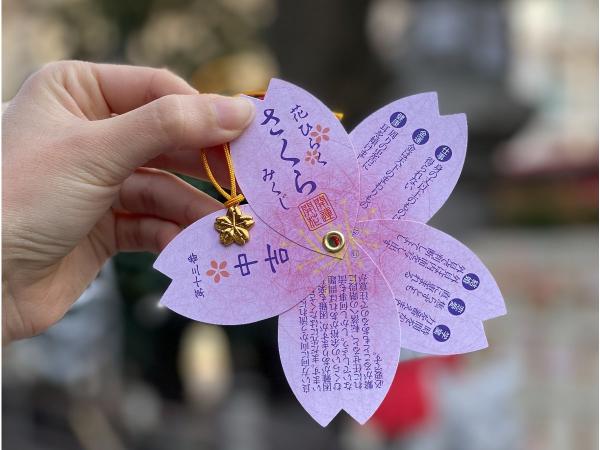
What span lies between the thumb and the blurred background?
43 cm

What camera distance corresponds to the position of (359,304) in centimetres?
68

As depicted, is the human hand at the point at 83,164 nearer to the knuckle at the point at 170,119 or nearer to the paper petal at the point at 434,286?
the knuckle at the point at 170,119

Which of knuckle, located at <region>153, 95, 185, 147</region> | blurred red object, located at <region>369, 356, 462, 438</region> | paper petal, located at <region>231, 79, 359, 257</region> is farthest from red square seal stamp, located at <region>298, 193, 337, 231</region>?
blurred red object, located at <region>369, 356, 462, 438</region>

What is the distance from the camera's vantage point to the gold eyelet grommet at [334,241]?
69 centimetres

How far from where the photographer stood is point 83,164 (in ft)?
2.39

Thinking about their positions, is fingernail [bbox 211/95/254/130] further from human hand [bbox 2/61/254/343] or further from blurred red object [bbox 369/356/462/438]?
blurred red object [bbox 369/356/462/438]

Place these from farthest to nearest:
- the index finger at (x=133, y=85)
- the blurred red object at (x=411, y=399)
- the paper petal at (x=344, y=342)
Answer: the blurred red object at (x=411, y=399), the index finger at (x=133, y=85), the paper petal at (x=344, y=342)

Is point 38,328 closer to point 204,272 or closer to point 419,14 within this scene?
point 204,272

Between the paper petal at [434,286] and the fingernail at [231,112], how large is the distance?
161 mm

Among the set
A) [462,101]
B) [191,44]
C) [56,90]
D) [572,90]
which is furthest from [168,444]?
[572,90]

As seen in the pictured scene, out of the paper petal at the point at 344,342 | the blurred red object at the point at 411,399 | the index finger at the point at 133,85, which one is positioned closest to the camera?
the paper petal at the point at 344,342

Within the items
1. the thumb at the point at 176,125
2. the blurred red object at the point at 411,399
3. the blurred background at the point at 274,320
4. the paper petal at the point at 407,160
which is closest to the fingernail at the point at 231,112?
the thumb at the point at 176,125

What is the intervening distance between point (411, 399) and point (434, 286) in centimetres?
149

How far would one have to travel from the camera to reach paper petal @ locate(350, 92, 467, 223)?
686 mm
